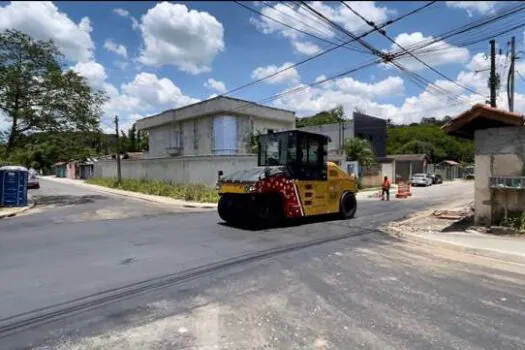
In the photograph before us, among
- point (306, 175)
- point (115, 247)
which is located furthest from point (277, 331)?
point (306, 175)

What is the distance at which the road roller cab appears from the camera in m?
13.3

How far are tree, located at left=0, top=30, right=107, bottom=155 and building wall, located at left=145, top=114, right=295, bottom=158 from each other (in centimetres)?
971

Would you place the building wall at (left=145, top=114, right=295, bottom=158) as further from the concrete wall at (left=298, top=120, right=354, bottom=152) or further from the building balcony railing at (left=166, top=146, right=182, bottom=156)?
the concrete wall at (left=298, top=120, right=354, bottom=152)

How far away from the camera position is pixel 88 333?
496 cm

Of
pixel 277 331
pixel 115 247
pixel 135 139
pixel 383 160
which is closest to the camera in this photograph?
pixel 277 331

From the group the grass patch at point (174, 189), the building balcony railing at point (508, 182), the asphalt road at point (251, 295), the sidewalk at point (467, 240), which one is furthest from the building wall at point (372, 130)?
the asphalt road at point (251, 295)

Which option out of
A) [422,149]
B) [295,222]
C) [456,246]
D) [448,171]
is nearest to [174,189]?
[295,222]

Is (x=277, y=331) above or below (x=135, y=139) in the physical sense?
below

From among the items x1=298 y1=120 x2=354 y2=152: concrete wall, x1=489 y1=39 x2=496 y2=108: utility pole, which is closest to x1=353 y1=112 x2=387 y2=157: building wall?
x1=298 y1=120 x2=354 y2=152: concrete wall

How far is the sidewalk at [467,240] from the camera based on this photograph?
8.99 metres

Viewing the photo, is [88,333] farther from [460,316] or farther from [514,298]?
[514,298]

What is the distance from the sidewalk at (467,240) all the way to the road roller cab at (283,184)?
103 inches

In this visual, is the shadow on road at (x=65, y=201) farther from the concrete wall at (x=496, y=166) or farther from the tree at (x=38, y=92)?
the concrete wall at (x=496, y=166)

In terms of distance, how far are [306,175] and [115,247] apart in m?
6.41
